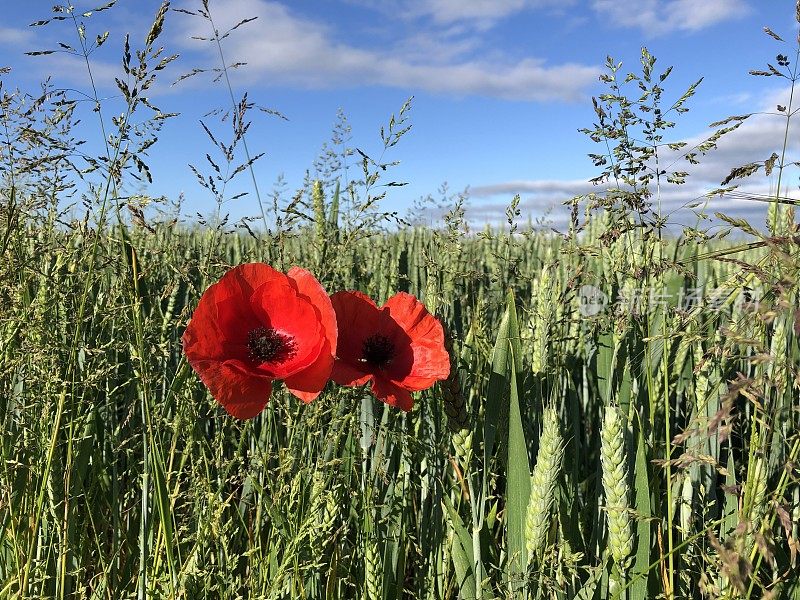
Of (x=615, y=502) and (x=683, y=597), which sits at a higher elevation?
(x=615, y=502)

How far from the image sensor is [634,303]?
1.36 metres

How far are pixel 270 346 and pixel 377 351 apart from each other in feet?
0.52

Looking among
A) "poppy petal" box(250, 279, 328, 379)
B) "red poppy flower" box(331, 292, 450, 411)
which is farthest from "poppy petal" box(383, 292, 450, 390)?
"poppy petal" box(250, 279, 328, 379)

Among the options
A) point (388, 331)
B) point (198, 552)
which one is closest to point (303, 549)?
point (198, 552)

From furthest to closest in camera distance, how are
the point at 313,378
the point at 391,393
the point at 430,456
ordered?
the point at 430,456 → the point at 391,393 → the point at 313,378

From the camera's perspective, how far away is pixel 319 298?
0.87 metres

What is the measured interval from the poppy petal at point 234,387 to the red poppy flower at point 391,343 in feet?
0.39

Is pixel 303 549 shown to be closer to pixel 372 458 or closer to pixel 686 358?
pixel 372 458

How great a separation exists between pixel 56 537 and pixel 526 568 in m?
0.97

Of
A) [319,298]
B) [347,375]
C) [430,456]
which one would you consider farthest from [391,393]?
[430,456]

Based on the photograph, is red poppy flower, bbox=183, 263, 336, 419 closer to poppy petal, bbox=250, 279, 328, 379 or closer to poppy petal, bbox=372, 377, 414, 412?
poppy petal, bbox=250, 279, 328, 379

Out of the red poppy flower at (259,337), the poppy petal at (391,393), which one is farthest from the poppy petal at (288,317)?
the poppy petal at (391,393)

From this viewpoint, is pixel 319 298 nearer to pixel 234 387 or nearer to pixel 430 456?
pixel 234 387

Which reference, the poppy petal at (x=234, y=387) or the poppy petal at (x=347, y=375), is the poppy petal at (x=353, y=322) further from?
the poppy petal at (x=234, y=387)
